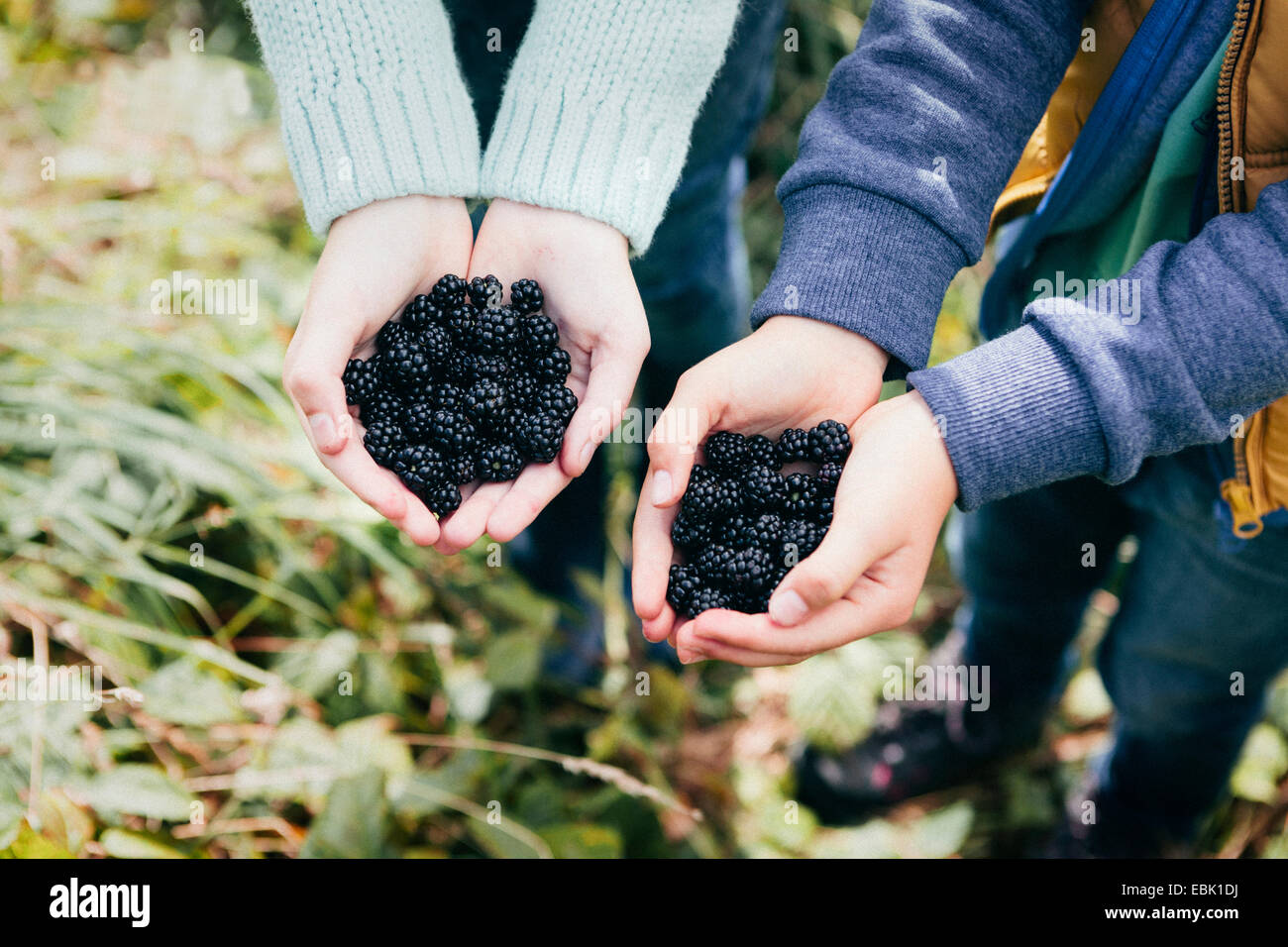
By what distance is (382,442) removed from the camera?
161 cm

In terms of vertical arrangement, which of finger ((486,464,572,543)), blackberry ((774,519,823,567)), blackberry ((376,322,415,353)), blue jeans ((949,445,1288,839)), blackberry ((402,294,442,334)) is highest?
blackberry ((402,294,442,334))

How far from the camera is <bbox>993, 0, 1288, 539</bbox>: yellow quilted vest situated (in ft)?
3.82

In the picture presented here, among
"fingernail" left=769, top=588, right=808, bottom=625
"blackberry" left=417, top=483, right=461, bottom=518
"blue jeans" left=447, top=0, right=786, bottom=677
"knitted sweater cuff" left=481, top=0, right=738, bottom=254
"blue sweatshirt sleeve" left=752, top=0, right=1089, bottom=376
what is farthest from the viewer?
"blue jeans" left=447, top=0, right=786, bottom=677

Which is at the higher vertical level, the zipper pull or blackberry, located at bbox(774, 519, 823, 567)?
the zipper pull

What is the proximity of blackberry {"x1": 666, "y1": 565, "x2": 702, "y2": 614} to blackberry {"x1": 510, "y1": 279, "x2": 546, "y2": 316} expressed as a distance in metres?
0.59

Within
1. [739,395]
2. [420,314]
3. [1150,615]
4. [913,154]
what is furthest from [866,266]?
[1150,615]

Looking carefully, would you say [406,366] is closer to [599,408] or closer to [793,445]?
[599,408]

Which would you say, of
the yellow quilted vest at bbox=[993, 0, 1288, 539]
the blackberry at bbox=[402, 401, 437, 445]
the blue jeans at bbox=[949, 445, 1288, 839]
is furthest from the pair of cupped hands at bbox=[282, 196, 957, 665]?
the blue jeans at bbox=[949, 445, 1288, 839]

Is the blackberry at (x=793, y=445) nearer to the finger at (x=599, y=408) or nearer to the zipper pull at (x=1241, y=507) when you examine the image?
the finger at (x=599, y=408)

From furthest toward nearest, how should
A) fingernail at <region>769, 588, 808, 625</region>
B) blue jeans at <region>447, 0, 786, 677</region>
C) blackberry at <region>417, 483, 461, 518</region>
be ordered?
1. blue jeans at <region>447, 0, 786, 677</region>
2. blackberry at <region>417, 483, 461, 518</region>
3. fingernail at <region>769, 588, 808, 625</region>

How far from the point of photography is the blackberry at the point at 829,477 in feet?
4.98

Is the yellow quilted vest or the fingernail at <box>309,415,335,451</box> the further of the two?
the fingernail at <box>309,415,335,451</box>

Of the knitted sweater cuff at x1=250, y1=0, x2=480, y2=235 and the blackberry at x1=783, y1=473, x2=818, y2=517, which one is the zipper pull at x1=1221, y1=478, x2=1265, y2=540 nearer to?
the blackberry at x1=783, y1=473, x2=818, y2=517
